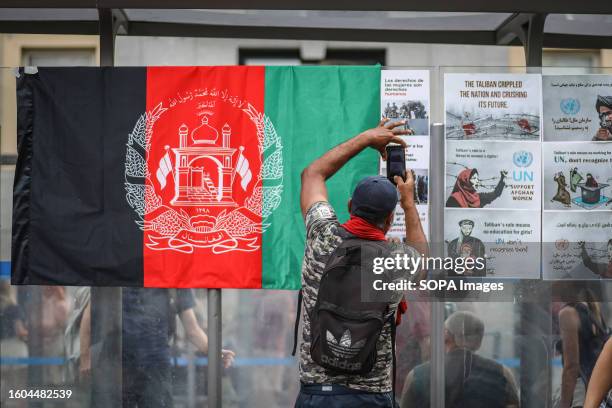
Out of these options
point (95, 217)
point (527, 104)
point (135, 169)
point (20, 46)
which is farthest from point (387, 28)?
point (20, 46)

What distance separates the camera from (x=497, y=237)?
4246mm

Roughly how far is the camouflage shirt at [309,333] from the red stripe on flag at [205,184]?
1027 mm

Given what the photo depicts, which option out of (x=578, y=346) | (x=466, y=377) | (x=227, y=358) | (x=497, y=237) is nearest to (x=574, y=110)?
(x=497, y=237)

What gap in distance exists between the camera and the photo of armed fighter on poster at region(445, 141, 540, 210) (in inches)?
167

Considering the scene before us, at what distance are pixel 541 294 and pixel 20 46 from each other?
386 centimetres

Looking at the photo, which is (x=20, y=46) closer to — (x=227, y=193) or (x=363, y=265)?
(x=227, y=193)

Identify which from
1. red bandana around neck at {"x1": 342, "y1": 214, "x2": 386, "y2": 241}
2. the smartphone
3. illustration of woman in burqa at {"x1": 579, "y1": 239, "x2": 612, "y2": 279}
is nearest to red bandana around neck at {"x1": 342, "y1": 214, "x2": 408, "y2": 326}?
red bandana around neck at {"x1": 342, "y1": 214, "x2": 386, "y2": 241}

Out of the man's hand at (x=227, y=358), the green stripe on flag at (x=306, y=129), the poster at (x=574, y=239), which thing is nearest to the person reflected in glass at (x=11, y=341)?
the man's hand at (x=227, y=358)

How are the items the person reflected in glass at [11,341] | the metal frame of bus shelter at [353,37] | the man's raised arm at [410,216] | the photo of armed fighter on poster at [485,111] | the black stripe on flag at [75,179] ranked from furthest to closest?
the person reflected in glass at [11,341]
the black stripe on flag at [75,179]
the photo of armed fighter on poster at [485,111]
the metal frame of bus shelter at [353,37]
the man's raised arm at [410,216]

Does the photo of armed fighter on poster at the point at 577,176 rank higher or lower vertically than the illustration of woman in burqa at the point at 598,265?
higher

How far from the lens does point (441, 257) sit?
168 inches

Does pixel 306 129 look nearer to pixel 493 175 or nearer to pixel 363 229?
pixel 493 175

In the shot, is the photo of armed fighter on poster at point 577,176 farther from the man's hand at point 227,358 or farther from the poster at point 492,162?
the man's hand at point 227,358

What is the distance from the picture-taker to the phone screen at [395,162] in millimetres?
3725
